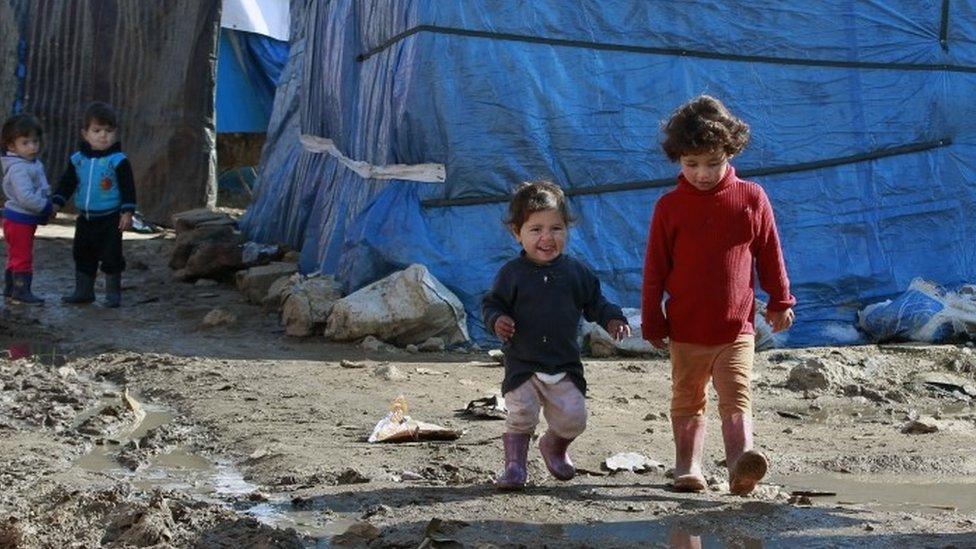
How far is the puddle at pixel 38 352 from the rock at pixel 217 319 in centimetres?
99

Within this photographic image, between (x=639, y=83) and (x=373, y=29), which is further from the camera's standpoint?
(x=373, y=29)

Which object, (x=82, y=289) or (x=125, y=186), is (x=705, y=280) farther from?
(x=82, y=289)

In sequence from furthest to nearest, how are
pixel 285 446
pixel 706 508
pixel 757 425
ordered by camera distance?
pixel 757 425 < pixel 285 446 < pixel 706 508

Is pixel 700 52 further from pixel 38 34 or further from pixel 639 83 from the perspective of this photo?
pixel 38 34

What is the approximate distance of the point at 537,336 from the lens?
539 centimetres

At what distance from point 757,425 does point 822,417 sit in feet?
1.45

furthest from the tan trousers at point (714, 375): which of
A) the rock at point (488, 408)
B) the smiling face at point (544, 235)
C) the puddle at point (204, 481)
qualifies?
the rock at point (488, 408)

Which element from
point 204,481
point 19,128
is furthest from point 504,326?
point 19,128

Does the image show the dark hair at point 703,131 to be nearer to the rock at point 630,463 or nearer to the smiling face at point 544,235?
the smiling face at point 544,235

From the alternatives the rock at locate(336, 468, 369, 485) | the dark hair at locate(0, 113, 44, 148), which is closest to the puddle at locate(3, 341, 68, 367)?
the dark hair at locate(0, 113, 44, 148)

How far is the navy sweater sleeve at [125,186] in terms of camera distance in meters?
10.3

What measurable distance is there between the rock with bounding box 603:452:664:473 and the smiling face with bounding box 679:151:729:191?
43.8 inches

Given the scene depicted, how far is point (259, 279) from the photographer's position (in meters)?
10.4

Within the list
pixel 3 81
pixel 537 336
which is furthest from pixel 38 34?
pixel 537 336
